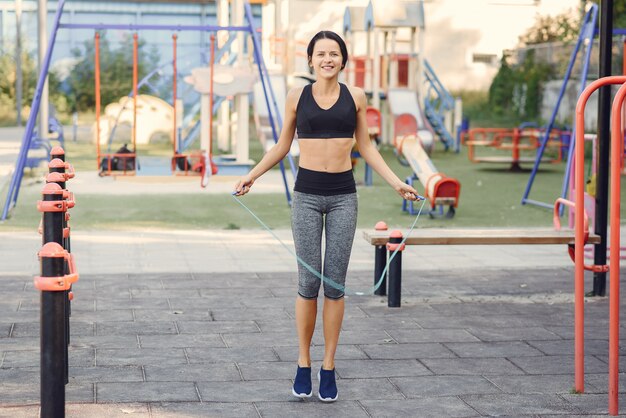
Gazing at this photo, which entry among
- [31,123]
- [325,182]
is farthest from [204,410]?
[31,123]

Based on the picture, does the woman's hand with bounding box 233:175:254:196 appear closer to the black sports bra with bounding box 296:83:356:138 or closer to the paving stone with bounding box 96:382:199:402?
the black sports bra with bounding box 296:83:356:138

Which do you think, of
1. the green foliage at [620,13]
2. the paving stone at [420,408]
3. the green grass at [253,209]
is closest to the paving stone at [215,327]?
the paving stone at [420,408]

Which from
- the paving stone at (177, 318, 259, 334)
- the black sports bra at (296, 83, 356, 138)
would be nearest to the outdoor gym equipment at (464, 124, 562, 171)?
the paving stone at (177, 318, 259, 334)

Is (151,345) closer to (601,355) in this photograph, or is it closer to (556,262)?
(601,355)

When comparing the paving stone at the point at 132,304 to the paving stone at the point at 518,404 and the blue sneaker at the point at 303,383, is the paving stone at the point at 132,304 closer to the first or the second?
the blue sneaker at the point at 303,383

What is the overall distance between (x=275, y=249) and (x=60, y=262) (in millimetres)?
6920

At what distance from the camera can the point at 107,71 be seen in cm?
3531

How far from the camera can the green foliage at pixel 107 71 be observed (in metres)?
35.3

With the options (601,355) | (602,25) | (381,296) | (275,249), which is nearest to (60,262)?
(601,355)

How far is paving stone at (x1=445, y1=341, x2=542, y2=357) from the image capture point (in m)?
6.43

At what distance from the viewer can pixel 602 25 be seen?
311 inches

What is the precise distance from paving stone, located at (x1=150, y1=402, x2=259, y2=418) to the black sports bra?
1325 mm

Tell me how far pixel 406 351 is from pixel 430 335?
499 mm

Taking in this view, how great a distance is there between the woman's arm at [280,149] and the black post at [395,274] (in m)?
2.33
